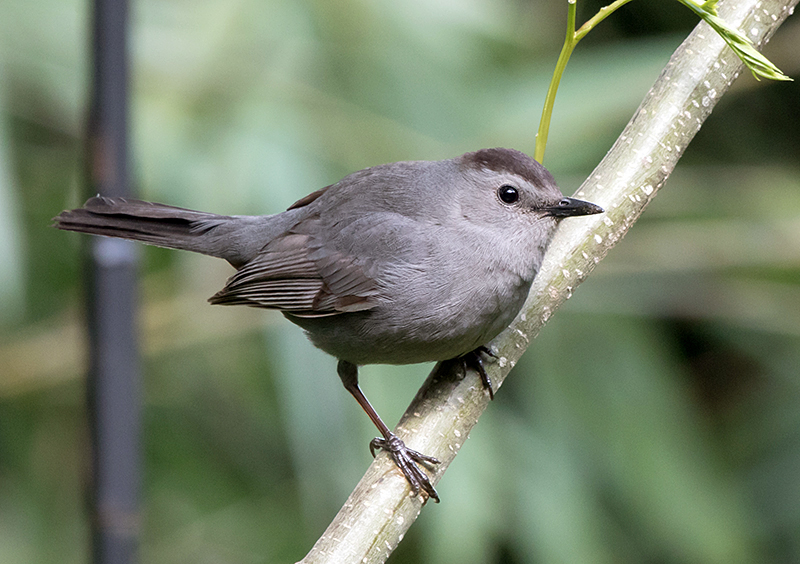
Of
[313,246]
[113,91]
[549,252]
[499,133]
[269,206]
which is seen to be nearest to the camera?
[113,91]

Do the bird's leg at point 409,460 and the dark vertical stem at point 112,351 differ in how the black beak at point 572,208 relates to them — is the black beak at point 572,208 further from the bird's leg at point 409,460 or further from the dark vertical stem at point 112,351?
the dark vertical stem at point 112,351

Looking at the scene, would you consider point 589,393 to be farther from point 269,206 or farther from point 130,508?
point 130,508

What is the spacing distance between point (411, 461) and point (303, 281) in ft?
2.47

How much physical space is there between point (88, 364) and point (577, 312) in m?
2.35

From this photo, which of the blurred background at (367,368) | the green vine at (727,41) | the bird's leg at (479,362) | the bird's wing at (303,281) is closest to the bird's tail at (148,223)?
the bird's wing at (303,281)

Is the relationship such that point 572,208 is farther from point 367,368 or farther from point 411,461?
point 367,368

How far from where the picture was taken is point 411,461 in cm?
213

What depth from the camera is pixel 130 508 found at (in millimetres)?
2100

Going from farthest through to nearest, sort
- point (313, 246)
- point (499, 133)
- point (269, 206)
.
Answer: point (499, 133)
point (269, 206)
point (313, 246)

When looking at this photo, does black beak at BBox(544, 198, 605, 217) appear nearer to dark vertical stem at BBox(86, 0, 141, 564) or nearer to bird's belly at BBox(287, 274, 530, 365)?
bird's belly at BBox(287, 274, 530, 365)

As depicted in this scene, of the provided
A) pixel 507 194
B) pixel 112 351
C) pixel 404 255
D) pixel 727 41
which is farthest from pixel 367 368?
pixel 727 41

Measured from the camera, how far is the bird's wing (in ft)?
8.23

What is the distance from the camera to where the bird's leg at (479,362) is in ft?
7.63

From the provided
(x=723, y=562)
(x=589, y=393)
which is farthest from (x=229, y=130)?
(x=723, y=562)
